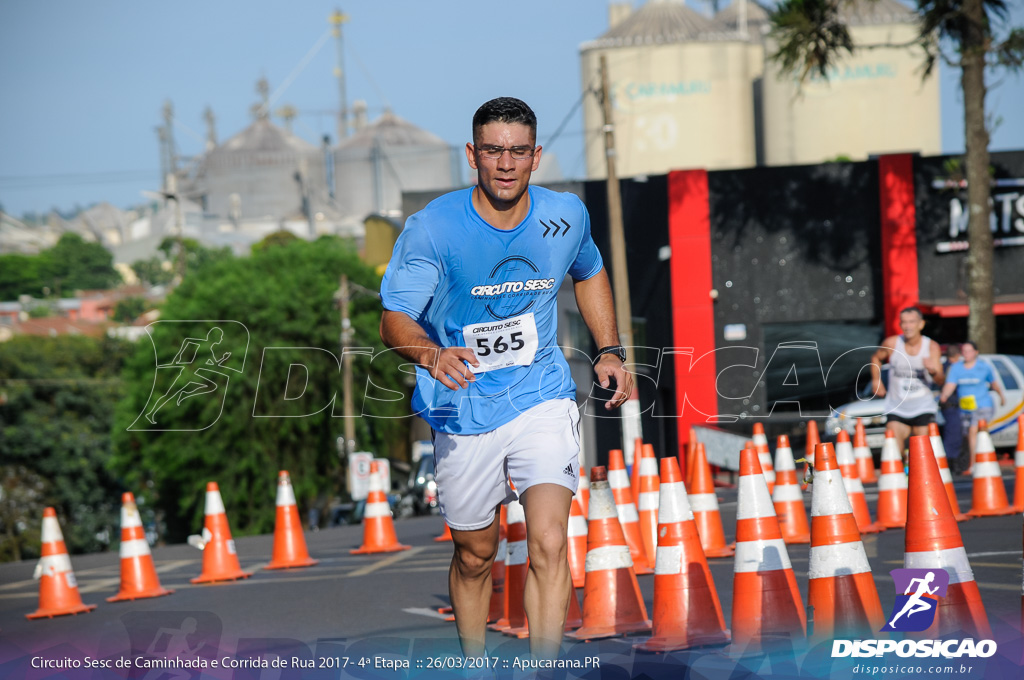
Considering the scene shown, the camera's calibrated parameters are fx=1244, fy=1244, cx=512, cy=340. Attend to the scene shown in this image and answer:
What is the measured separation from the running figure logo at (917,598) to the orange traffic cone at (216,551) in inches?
301

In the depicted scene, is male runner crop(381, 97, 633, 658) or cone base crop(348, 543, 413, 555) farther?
cone base crop(348, 543, 413, 555)

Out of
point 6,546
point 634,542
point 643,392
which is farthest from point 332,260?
point 634,542

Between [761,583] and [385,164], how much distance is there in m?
129

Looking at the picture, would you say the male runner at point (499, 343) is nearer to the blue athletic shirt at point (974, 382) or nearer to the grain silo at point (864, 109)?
the blue athletic shirt at point (974, 382)

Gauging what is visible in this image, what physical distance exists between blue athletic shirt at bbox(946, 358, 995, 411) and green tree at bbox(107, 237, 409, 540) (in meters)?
24.2

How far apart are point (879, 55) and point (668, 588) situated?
239 feet

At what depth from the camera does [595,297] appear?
17.6 ft

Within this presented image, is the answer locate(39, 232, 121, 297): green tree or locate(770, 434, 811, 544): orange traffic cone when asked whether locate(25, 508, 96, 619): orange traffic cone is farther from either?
locate(39, 232, 121, 297): green tree

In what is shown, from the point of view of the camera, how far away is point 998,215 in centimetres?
2606

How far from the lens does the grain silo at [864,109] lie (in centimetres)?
7150

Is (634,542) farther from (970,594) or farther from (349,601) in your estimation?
(970,594)

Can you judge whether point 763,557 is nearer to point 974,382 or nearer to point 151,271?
point 974,382

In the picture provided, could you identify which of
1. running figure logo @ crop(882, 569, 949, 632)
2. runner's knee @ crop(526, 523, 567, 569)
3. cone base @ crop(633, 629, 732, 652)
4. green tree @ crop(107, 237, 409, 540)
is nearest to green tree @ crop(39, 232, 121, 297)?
green tree @ crop(107, 237, 409, 540)

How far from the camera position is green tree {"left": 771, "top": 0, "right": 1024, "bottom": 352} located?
70.6 feet
